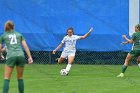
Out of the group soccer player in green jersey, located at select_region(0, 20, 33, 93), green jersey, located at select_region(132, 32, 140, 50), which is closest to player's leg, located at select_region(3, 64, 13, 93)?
soccer player in green jersey, located at select_region(0, 20, 33, 93)

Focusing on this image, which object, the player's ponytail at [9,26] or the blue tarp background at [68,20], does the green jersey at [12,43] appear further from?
the blue tarp background at [68,20]

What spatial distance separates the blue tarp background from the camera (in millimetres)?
20953

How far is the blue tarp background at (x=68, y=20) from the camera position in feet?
68.7

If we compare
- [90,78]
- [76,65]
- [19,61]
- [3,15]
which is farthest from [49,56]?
[19,61]

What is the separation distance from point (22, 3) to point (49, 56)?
2500 millimetres

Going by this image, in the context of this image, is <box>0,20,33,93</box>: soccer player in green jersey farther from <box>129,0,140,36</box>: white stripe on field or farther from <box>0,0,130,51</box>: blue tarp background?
<box>129,0,140,36</box>: white stripe on field

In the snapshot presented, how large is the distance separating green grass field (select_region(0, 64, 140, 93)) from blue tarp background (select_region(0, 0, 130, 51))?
1200mm

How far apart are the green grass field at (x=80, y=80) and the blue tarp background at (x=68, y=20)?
120cm

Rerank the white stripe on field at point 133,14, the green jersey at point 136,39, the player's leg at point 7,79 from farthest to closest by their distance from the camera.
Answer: the white stripe on field at point 133,14, the green jersey at point 136,39, the player's leg at point 7,79

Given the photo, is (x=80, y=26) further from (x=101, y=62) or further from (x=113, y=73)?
(x=113, y=73)

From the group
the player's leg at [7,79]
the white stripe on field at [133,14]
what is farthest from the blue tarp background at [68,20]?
the player's leg at [7,79]

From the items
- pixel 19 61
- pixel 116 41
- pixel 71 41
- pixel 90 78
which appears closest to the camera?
pixel 19 61

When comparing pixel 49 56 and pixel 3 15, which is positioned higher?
pixel 3 15

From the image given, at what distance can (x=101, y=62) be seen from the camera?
851 inches
